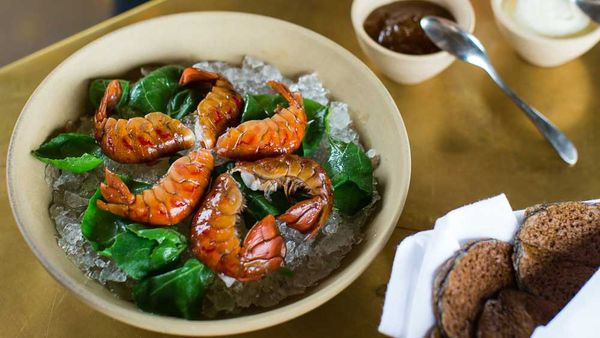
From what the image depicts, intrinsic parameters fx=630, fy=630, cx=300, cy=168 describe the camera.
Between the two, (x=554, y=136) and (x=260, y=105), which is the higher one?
(x=260, y=105)

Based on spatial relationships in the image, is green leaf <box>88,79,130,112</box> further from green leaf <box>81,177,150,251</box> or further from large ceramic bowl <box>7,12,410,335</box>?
green leaf <box>81,177,150,251</box>

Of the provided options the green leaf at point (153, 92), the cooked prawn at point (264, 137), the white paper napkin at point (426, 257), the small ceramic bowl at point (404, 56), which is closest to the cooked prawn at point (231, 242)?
the cooked prawn at point (264, 137)

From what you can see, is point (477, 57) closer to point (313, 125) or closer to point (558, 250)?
point (313, 125)

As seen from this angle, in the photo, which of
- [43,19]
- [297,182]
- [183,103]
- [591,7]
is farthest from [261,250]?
[43,19]

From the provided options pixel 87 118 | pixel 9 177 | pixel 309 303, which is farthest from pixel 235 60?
pixel 309 303

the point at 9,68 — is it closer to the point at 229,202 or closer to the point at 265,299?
the point at 229,202

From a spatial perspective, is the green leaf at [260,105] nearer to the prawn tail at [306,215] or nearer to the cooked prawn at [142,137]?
the cooked prawn at [142,137]

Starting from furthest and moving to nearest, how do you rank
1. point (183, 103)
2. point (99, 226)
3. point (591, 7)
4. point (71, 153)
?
point (591, 7) → point (183, 103) → point (71, 153) → point (99, 226)
